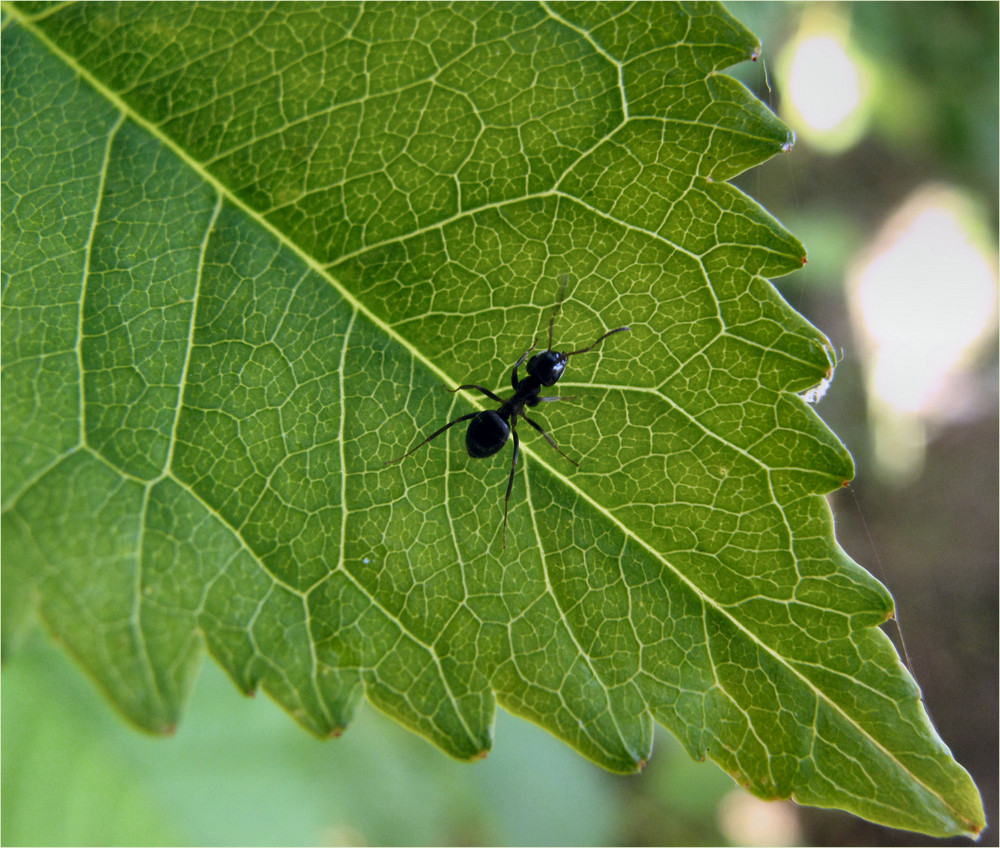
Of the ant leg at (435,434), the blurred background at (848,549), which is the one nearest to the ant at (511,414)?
the ant leg at (435,434)

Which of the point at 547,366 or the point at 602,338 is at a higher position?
the point at 602,338

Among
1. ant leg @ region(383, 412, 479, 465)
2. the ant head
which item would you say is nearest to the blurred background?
ant leg @ region(383, 412, 479, 465)

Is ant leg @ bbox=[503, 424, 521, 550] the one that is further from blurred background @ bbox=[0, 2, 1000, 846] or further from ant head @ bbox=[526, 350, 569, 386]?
blurred background @ bbox=[0, 2, 1000, 846]

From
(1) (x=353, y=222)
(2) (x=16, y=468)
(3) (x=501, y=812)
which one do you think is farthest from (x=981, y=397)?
(2) (x=16, y=468)

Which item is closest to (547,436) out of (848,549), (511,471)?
(511,471)

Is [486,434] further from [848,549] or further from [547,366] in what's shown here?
[848,549]

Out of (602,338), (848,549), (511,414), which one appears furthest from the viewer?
(848,549)

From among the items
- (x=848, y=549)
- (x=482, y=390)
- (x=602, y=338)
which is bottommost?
(x=848, y=549)

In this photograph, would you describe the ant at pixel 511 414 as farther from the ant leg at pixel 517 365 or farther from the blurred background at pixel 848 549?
the blurred background at pixel 848 549
